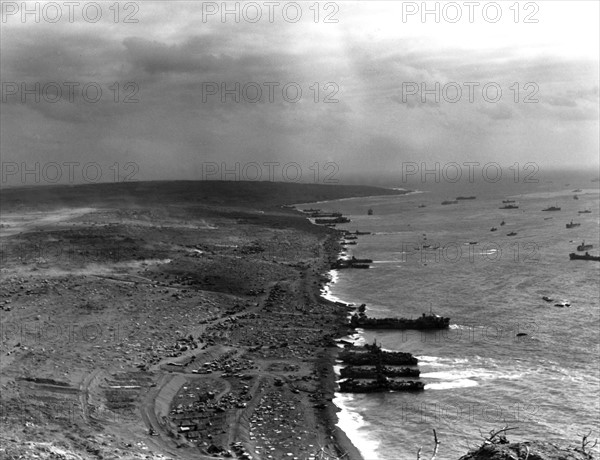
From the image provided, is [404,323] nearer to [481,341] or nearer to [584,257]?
[481,341]

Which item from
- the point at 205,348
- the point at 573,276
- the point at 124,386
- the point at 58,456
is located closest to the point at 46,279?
the point at 205,348

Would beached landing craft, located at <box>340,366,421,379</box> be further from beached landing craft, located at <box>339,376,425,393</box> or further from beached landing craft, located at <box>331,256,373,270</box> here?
beached landing craft, located at <box>331,256,373,270</box>

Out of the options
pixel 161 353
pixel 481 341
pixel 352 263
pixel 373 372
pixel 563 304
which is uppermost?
pixel 352 263

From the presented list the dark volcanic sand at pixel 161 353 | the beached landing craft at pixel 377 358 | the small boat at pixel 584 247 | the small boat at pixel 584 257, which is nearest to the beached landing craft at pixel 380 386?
the dark volcanic sand at pixel 161 353

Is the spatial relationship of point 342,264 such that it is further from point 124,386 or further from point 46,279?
point 124,386

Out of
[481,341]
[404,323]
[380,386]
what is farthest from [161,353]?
[481,341]
